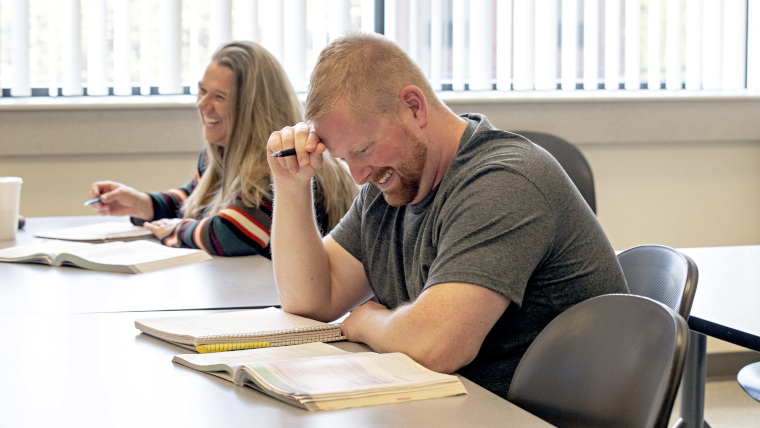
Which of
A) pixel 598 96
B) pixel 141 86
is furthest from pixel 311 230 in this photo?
pixel 598 96

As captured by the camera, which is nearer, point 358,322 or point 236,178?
point 358,322

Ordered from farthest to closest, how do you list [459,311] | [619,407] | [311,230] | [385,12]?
[385,12] < [311,230] < [459,311] < [619,407]

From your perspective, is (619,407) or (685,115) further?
(685,115)

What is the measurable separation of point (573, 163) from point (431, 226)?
1344 mm

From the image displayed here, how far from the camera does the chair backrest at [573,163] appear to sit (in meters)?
2.55

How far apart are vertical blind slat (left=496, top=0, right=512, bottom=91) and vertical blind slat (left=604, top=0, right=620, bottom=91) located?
43 centimetres

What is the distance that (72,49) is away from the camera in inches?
121

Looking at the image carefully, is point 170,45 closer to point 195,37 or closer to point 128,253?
point 195,37

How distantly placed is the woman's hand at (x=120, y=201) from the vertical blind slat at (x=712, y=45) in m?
2.47

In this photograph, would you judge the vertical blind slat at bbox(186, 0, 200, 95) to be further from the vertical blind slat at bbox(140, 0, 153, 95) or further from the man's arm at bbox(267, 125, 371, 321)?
the man's arm at bbox(267, 125, 371, 321)

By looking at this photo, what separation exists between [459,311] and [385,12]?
2375mm

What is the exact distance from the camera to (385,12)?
332 centimetres

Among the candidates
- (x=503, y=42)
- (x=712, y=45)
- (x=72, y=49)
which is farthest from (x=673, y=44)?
(x=72, y=49)

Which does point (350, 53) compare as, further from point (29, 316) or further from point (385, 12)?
point (385, 12)
